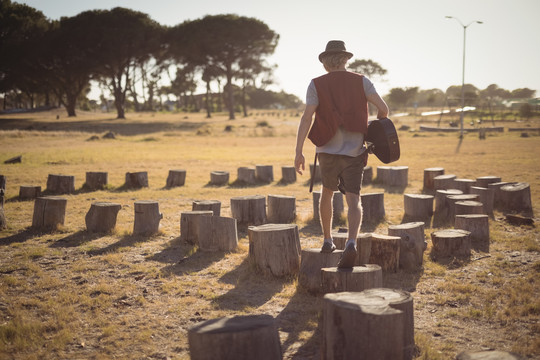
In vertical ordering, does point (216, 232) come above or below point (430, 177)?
below

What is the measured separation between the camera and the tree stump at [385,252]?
5.45m

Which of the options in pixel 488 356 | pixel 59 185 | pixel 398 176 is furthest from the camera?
pixel 398 176

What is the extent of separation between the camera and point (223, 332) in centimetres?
290

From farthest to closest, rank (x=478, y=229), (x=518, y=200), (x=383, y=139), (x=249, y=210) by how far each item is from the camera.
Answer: (x=518, y=200)
(x=249, y=210)
(x=478, y=229)
(x=383, y=139)

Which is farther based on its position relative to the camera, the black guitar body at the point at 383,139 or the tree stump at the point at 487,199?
the tree stump at the point at 487,199

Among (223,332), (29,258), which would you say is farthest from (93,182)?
(223,332)

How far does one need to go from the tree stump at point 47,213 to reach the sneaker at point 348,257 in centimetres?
572

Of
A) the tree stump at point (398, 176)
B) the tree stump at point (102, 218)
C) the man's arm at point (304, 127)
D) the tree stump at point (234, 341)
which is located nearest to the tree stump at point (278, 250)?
the man's arm at point (304, 127)

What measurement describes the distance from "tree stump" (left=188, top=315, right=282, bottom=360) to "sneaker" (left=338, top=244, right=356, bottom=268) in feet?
4.51

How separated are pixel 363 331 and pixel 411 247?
2962 mm

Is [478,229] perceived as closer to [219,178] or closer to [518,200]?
[518,200]

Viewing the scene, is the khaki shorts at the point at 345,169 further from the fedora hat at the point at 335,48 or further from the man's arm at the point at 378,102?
the fedora hat at the point at 335,48

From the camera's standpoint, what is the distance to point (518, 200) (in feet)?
30.4

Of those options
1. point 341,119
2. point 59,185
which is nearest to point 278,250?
point 341,119
